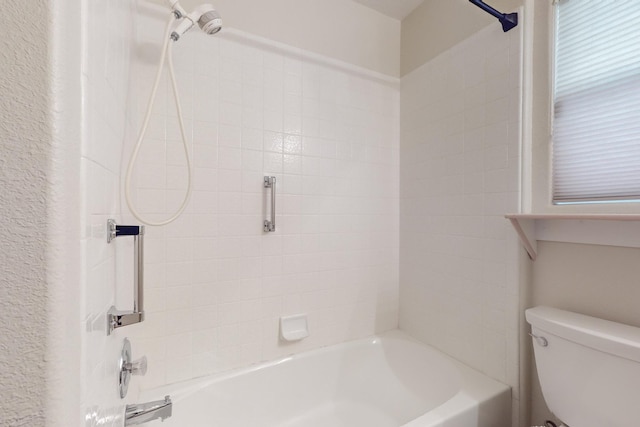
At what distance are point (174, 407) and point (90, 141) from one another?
1.26 meters

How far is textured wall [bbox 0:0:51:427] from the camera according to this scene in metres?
0.36

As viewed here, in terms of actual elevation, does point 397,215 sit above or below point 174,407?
above

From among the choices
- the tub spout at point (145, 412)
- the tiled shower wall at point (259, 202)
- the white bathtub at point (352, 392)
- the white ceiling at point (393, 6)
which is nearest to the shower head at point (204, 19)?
the tiled shower wall at point (259, 202)

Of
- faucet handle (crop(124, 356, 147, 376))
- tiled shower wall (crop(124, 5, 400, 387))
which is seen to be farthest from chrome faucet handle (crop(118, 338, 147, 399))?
tiled shower wall (crop(124, 5, 400, 387))

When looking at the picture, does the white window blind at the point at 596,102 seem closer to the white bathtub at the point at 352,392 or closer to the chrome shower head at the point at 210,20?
the white bathtub at the point at 352,392

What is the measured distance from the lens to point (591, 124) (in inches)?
44.8

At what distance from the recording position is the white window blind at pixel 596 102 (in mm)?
1039

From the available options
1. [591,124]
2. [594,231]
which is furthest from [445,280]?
[591,124]

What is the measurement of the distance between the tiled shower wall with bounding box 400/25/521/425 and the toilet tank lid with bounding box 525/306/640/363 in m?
0.16

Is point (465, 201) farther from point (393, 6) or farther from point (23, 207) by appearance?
point (23, 207)

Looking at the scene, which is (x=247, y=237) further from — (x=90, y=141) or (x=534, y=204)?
(x=534, y=204)

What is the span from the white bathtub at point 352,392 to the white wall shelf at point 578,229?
714mm

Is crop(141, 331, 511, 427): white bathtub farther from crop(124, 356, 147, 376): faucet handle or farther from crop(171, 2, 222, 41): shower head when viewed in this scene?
crop(171, 2, 222, 41): shower head

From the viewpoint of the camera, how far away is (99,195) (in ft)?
2.01
